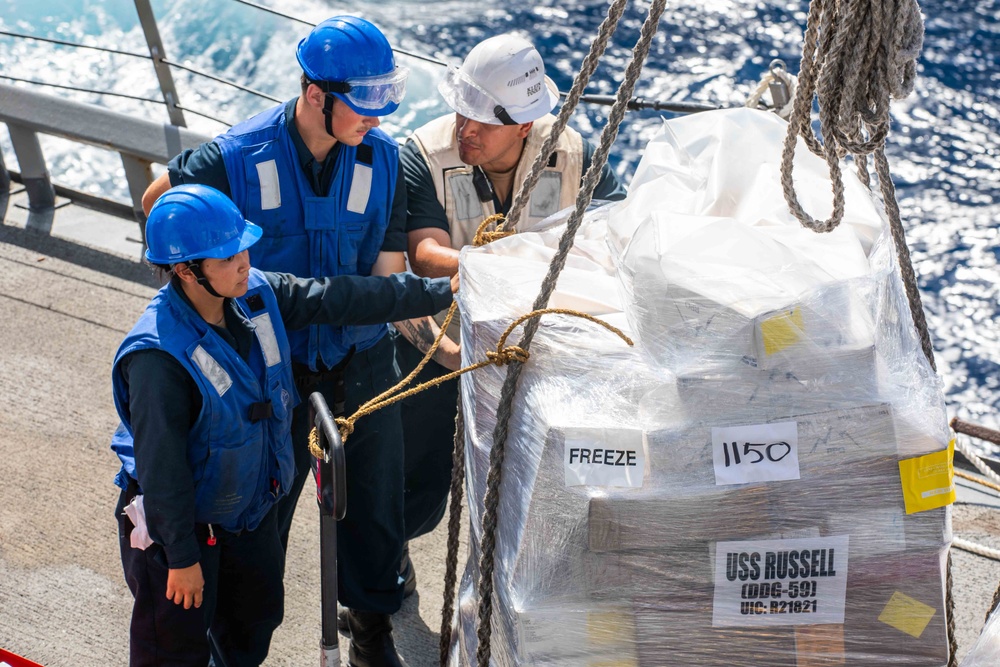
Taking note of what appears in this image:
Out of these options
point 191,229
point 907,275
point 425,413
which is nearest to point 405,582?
point 425,413

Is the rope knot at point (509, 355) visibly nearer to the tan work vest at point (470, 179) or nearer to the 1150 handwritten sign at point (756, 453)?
the 1150 handwritten sign at point (756, 453)

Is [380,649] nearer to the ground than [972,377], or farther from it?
farther from it

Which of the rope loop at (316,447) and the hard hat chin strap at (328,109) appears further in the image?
the hard hat chin strap at (328,109)

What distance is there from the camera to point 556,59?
12.0m

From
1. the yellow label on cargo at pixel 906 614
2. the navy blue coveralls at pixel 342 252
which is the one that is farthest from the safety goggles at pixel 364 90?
the yellow label on cargo at pixel 906 614

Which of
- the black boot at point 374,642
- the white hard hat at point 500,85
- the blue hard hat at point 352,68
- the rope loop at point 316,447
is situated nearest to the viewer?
the rope loop at point 316,447

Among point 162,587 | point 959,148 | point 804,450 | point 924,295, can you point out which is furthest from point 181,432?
point 959,148

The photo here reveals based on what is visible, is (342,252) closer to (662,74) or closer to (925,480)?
(925,480)

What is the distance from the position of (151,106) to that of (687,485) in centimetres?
1177

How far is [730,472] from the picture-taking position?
1.78 m

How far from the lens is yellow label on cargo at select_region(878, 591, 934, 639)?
6.08ft

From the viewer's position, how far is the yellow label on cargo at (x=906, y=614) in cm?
185

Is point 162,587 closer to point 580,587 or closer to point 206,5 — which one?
point 580,587

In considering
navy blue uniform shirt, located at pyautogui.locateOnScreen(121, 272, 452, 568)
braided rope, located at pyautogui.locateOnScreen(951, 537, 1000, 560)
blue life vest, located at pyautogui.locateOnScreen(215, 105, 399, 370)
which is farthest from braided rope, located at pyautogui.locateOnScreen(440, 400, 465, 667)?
braided rope, located at pyautogui.locateOnScreen(951, 537, 1000, 560)
